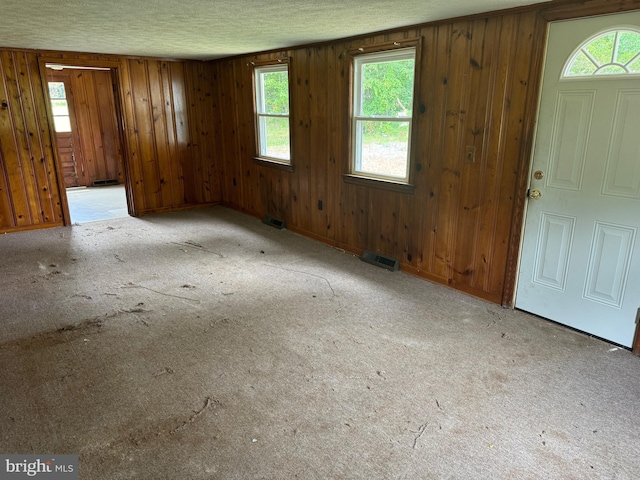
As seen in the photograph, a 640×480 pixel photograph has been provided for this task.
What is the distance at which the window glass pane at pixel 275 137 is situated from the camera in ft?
18.0

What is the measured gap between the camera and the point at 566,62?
2.82m

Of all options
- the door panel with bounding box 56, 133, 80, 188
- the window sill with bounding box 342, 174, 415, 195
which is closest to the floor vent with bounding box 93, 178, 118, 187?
the door panel with bounding box 56, 133, 80, 188

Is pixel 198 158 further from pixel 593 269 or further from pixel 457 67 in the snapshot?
pixel 593 269

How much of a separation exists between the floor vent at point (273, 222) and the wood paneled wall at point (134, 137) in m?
1.56

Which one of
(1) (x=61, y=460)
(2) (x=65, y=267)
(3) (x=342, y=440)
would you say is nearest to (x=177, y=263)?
(2) (x=65, y=267)

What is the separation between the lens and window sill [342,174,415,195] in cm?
401

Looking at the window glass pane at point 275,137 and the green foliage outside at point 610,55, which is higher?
the green foliage outside at point 610,55

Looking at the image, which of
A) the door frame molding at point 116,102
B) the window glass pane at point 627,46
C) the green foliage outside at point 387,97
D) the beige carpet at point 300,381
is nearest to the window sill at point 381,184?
the green foliage outside at point 387,97

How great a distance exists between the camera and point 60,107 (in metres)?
8.26

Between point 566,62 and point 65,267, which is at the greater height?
point 566,62

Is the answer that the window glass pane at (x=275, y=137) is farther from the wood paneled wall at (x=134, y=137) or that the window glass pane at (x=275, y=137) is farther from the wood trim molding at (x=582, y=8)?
the wood trim molding at (x=582, y=8)

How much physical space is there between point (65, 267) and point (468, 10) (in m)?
4.26

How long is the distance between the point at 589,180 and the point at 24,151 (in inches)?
240

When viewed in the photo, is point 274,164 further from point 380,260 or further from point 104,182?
point 104,182
